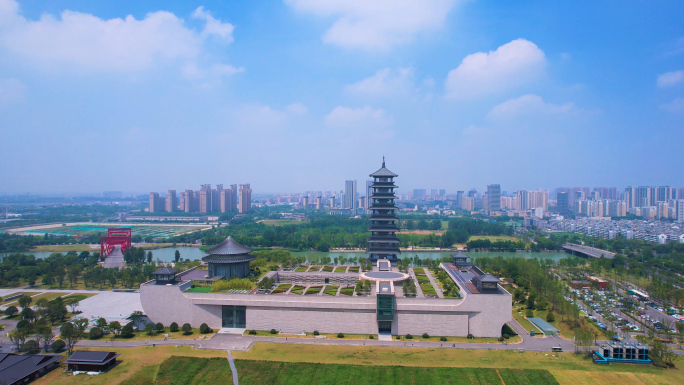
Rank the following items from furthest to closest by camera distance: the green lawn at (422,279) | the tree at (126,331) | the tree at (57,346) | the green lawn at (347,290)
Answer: the green lawn at (422,279), the green lawn at (347,290), the tree at (126,331), the tree at (57,346)

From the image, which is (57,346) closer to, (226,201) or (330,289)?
(330,289)

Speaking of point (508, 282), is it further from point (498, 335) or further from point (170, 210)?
point (170, 210)

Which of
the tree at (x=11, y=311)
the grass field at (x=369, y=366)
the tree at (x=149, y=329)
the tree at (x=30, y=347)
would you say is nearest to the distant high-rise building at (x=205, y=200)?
the tree at (x=11, y=311)

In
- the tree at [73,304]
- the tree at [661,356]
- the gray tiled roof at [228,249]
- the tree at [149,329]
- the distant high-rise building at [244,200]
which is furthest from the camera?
the distant high-rise building at [244,200]

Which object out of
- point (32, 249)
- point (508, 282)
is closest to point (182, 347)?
point (508, 282)

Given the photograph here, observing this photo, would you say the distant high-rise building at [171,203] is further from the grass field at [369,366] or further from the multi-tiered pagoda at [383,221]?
the grass field at [369,366]
